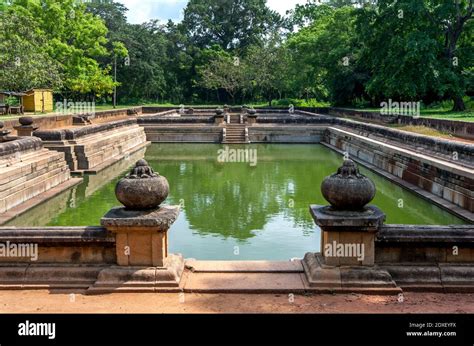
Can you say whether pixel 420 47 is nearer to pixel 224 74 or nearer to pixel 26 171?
pixel 26 171

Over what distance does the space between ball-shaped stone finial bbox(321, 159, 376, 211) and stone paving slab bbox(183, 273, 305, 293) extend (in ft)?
3.05

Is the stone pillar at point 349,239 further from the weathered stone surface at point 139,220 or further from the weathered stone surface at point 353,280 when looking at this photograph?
the weathered stone surface at point 139,220

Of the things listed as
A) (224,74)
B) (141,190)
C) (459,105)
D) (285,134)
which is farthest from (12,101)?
(141,190)

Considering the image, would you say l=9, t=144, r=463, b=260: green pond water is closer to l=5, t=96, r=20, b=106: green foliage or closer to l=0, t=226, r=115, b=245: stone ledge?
l=0, t=226, r=115, b=245: stone ledge

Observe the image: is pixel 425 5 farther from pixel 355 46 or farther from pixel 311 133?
pixel 355 46

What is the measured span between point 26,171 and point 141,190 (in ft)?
23.7

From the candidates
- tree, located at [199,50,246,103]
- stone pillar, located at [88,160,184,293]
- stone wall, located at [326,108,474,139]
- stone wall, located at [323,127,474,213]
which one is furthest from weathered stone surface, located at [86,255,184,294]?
tree, located at [199,50,246,103]

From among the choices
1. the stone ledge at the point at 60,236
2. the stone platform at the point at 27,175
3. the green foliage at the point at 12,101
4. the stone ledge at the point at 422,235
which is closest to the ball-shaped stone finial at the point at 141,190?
the stone ledge at the point at 60,236

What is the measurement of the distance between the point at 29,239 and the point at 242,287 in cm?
230

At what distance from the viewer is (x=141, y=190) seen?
5203 mm

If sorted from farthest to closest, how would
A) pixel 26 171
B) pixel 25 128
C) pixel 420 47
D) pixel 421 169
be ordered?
pixel 420 47, pixel 25 128, pixel 421 169, pixel 26 171

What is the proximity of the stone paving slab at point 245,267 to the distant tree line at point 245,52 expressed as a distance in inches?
800
